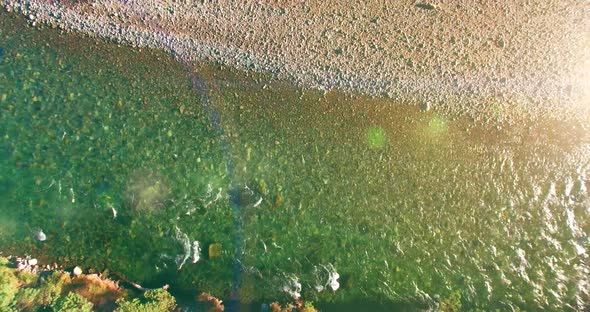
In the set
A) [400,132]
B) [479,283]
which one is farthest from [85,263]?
[479,283]

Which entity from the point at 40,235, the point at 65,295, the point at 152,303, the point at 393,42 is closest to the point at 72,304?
the point at 65,295

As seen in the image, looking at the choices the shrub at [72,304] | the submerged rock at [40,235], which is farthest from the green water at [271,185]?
the shrub at [72,304]

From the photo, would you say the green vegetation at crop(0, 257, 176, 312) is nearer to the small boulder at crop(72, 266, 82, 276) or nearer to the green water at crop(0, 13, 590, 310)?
the small boulder at crop(72, 266, 82, 276)

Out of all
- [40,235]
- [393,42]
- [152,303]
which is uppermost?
[393,42]

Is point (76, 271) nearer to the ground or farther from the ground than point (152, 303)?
nearer to the ground

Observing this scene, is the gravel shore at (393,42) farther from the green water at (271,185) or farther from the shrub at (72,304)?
the shrub at (72,304)

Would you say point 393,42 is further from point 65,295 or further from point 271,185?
point 65,295
